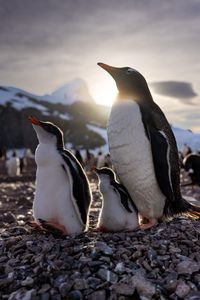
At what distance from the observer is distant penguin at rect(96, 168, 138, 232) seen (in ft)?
14.9

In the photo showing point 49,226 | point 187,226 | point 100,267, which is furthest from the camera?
point 187,226

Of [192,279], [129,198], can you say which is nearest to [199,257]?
[192,279]

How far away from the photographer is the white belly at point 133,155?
4.62m

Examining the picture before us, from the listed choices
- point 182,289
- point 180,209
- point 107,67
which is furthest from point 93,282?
point 107,67

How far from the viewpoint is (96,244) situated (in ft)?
12.9

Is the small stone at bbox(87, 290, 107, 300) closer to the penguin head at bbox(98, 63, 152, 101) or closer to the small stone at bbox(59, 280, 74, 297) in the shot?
the small stone at bbox(59, 280, 74, 297)

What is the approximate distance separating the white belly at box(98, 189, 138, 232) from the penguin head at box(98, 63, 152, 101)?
1.11 m

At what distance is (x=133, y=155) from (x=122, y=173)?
0.84 feet

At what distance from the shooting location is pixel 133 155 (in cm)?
461

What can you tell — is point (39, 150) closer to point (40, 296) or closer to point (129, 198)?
point (129, 198)

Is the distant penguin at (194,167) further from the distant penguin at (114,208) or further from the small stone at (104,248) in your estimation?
the small stone at (104,248)

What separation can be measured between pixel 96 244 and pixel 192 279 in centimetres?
87

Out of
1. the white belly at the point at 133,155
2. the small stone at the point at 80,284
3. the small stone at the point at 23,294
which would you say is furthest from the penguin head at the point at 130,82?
the small stone at the point at 23,294

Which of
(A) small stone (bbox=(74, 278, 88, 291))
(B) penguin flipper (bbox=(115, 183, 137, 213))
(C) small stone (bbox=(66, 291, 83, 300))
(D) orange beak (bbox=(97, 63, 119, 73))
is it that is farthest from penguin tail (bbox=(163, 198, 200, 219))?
(C) small stone (bbox=(66, 291, 83, 300))
